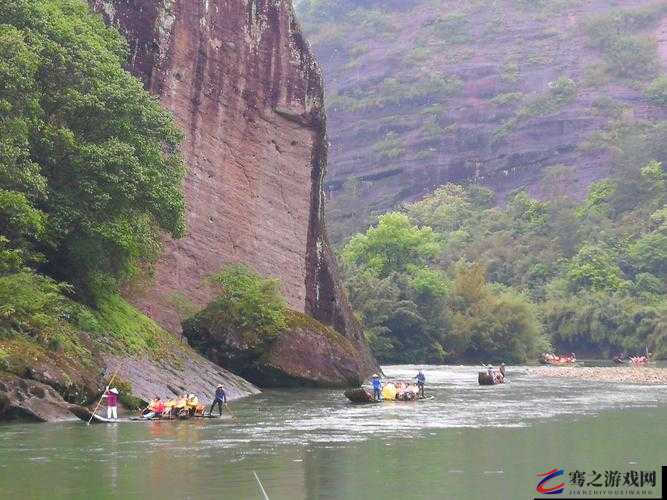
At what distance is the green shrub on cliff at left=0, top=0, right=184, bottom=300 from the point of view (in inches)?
1663

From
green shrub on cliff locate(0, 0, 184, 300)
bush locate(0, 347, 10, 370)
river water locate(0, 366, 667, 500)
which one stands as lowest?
river water locate(0, 366, 667, 500)

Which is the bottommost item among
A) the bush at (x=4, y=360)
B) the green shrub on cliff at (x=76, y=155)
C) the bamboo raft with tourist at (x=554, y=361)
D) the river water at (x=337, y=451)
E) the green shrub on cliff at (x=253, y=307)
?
the river water at (x=337, y=451)

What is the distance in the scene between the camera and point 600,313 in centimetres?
11581

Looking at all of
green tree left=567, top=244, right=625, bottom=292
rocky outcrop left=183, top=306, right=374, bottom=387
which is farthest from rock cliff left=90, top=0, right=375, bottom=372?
green tree left=567, top=244, right=625, bottom=292

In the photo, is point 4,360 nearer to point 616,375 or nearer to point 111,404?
point 111,404

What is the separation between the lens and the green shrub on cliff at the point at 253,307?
56084mm

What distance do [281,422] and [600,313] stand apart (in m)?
80.9

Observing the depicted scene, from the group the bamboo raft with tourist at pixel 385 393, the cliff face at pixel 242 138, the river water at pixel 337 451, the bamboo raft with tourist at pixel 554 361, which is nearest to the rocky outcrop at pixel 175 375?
the river water at pixel 337 451

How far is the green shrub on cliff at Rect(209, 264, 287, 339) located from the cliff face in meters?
3.08

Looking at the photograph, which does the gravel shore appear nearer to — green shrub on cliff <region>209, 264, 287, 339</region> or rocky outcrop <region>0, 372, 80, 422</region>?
green shrub on cliff <region>209, 264, 287, 339</region>

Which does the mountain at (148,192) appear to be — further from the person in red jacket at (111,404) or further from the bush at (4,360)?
the person in red jacket at (111,404)

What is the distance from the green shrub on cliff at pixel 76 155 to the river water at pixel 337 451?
786cm

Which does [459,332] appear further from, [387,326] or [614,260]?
[614,260]

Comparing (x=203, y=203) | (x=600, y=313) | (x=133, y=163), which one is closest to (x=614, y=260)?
(x=600, y=313)
